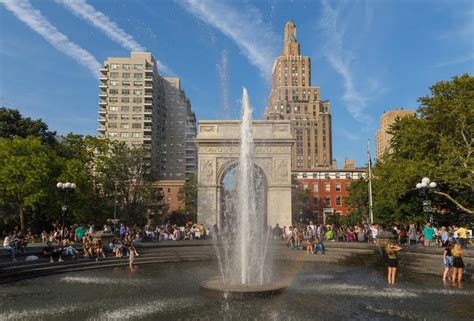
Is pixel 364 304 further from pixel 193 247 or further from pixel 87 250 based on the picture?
pixel 193 247

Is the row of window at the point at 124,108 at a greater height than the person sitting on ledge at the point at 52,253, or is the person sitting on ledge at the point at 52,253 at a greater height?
the row of window at the point at 124,108

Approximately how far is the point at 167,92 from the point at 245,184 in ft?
301

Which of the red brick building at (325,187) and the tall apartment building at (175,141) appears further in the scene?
the tall apartment building at (175,141)

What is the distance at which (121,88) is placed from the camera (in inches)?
3610

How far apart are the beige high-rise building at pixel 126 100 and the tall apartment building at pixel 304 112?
44345mm

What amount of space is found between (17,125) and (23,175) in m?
14.5

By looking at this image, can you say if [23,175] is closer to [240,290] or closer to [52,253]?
[52,253]

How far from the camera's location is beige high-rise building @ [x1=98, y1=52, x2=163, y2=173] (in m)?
91.1

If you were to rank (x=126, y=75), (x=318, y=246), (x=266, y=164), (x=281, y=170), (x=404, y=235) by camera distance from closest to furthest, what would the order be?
(x=318, y=246) < (x=404, y=235) < (x=281, y=170) < (x=266, y=164) < (x=126, y=75)

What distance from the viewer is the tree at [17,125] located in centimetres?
4512

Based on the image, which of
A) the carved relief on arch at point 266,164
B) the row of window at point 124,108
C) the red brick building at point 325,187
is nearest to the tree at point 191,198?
the red brick building at point 325,187

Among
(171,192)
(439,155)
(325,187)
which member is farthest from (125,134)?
(439,155)

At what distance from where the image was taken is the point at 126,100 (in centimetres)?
9144

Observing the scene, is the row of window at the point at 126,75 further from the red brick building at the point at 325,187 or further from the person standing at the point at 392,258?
the person standing at the point at 392,258
